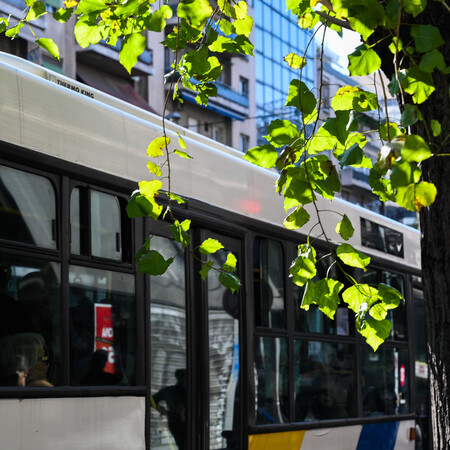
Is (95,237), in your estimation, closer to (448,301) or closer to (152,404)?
(152,404)

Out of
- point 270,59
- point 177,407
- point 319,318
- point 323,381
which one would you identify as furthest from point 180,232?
point 270,59

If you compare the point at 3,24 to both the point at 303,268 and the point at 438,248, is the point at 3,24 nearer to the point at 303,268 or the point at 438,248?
the point at 303,268

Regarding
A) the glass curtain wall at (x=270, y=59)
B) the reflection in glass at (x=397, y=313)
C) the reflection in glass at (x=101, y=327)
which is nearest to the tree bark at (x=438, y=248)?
the reflection in glass at (x=101, y=327)

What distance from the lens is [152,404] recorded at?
20.6 feet

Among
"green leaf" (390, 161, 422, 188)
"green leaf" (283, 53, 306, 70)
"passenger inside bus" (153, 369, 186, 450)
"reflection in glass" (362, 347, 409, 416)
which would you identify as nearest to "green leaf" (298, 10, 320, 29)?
"green leaf" (283, 53, 306, 70)

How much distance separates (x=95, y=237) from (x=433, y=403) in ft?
7.10

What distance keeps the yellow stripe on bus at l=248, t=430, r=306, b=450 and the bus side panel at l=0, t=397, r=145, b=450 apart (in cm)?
147

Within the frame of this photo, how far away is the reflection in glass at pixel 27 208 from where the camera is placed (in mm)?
5172

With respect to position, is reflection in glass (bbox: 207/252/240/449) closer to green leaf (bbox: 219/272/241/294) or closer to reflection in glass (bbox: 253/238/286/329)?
reflection in glass (bbox: 253/238/286/329)

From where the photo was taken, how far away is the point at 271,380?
788 centimetres

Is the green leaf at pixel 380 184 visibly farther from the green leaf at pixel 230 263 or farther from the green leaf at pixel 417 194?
the green leaf at pixel 417 194

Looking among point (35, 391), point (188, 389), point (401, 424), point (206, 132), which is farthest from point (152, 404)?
point (206, 132)

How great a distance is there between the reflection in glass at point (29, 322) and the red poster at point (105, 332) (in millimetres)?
358

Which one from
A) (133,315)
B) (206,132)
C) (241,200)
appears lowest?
(133,315)
